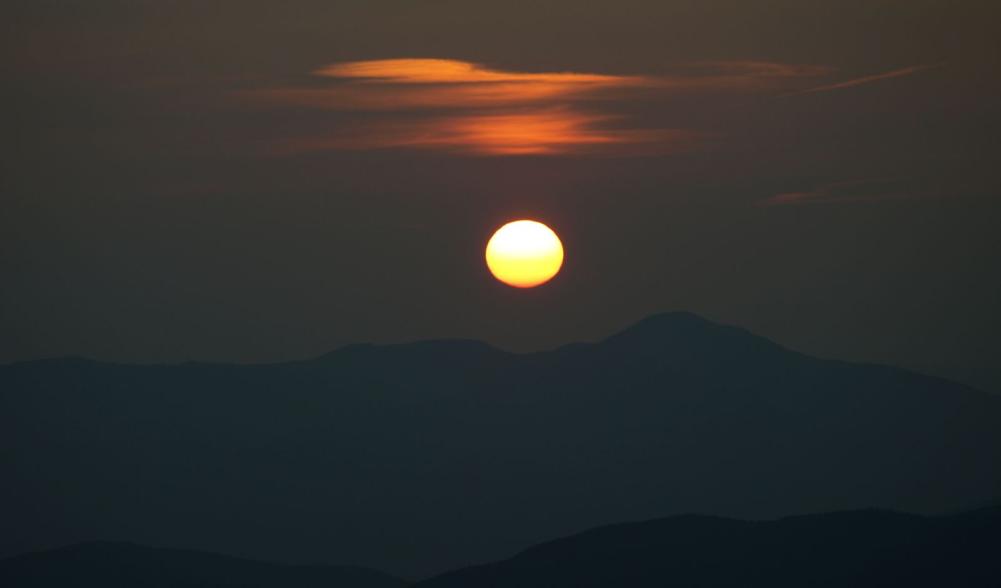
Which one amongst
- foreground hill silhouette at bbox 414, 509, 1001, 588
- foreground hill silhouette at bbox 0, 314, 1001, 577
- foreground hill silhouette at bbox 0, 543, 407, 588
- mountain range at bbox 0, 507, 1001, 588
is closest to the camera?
foreground hill silhouette at bbox 414, 509, 1001, 588

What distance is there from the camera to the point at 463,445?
121 m

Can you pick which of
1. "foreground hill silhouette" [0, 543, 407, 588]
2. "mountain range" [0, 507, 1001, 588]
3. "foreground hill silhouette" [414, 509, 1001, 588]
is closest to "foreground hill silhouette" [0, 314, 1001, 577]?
"foreground hill silhouette" [0, 543, 407, 588]

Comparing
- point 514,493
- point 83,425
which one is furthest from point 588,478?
point 83,425

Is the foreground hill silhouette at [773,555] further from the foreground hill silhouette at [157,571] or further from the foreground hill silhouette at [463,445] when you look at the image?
the foreground hill silhouette at [463,445]

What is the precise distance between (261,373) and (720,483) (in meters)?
45.2

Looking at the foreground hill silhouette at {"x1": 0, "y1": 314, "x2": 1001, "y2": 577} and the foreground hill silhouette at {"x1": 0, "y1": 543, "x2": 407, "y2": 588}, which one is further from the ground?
the foreground hill silhouette at {"x1": 0, "y1": 314, "x2": 1001, "y2": 577}

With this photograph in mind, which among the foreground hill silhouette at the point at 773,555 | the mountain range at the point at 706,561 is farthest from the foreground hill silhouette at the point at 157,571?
the foreground hill silhouette at the point at 773,555

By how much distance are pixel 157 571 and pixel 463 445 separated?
37630 mm

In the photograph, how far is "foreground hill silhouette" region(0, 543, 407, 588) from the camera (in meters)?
88.2

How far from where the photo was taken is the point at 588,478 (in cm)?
11131

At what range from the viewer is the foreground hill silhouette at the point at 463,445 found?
103 m

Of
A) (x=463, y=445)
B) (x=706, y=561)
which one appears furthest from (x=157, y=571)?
(x=706, y=561)

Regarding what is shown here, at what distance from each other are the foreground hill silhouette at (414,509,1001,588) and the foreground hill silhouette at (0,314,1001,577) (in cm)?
1547

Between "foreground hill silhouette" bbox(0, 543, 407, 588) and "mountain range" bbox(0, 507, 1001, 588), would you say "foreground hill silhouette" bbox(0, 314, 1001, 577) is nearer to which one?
"foreground hill silhouette" bbox(0, 543, 407, 588)
